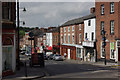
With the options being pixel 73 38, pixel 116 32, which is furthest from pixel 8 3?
pixel 73 38

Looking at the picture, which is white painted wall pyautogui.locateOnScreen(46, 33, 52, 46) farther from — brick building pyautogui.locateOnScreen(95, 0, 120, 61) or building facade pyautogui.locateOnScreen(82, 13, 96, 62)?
brick building pyautogui.locateOnScreen(95, 0, 120, 61)

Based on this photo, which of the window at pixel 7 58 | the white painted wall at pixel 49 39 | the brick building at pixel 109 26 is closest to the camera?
the window at pixel 7 58

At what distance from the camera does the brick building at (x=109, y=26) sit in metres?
36.3

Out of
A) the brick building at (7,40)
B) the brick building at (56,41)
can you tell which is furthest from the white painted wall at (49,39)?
the brick building at (7,40)

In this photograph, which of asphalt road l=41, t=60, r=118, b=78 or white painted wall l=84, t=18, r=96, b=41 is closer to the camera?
asphalt road l=41, t=60, r=118, b=78

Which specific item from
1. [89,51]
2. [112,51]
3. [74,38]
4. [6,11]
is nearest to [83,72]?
[6,11]

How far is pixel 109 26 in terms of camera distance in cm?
3841

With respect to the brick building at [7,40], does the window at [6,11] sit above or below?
above

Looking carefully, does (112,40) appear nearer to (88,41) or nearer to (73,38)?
(88,41)

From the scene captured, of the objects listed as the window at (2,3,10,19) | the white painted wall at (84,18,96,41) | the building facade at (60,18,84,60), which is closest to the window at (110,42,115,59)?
the white painted wall at (84,18,96,41)

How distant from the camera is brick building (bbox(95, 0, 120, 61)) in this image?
3632 cm

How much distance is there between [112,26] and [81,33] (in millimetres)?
13587

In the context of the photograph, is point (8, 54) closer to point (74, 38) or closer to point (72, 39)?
point (74, 38)

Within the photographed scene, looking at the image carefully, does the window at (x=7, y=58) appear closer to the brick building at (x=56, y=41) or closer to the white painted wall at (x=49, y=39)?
the brick building at (x=56, y=41)
